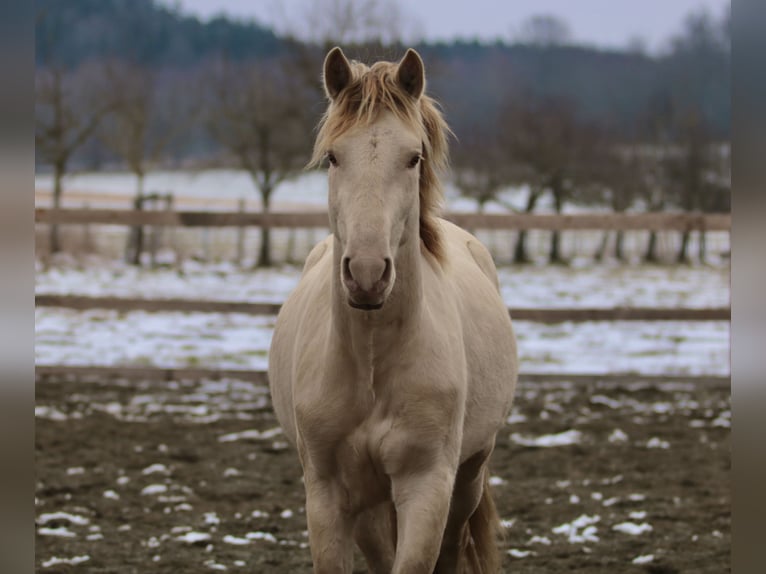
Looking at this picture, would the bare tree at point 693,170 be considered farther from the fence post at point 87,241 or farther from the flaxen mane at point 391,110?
the flaxen mane at point 391,110

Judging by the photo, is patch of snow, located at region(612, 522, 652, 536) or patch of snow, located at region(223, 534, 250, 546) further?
patch of snow, located at region(612, 522, 652, 536)

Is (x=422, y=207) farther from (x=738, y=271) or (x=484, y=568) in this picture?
(x=738, y=271)

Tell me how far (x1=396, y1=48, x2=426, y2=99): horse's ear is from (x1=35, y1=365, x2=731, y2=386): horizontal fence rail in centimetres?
528

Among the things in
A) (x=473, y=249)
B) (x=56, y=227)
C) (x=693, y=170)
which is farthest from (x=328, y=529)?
(x=693, y=170)

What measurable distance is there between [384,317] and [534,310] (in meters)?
5.34

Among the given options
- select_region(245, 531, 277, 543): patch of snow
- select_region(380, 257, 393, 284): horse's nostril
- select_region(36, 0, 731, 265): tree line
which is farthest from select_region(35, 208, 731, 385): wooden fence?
select_region(380, 257, 393, 284): horse's nostril

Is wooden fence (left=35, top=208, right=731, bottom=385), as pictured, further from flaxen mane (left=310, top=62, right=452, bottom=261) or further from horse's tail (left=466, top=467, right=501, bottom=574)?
flaxen mane (left=310, top=62, right=452, bottom=261)

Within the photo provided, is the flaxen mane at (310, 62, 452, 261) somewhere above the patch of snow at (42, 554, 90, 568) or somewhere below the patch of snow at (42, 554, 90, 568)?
above

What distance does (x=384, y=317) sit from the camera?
268cm

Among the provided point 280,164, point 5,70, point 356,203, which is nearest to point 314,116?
point 280,164

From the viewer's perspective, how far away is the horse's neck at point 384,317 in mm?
2672

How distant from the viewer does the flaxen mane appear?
102 inches

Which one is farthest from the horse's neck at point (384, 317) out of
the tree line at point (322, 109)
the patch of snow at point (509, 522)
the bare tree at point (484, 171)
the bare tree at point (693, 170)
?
the bare tree at point (693, 170)

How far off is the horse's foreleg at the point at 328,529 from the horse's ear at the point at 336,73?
1.17 metres
